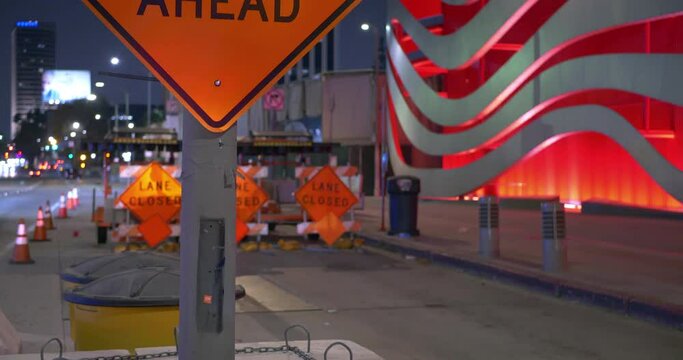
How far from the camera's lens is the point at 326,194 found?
734 inches

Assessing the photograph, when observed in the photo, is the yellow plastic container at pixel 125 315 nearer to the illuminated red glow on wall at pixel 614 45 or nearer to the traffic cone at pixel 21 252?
the traffic cone at pixel 21 252

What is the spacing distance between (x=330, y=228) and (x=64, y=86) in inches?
5212

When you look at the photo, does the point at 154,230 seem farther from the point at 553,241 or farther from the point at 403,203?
the point at 553,241

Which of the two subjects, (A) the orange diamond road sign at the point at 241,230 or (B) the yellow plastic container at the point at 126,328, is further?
(A) the orange diamond road sign at the point at 241,230

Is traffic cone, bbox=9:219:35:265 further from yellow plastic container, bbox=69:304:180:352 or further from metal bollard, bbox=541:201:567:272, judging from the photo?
yellow plastic container, bbox=69:304:180:352

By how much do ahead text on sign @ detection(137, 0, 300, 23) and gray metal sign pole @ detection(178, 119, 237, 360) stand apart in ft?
1.38

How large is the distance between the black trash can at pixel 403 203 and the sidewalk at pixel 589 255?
368mm

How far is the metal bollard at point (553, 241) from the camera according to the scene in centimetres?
1295

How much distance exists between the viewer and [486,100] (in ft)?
108

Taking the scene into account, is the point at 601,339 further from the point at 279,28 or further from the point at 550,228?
the point at 279,28

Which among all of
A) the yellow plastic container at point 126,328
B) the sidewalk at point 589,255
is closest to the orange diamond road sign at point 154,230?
the sidewalk at point 589,255

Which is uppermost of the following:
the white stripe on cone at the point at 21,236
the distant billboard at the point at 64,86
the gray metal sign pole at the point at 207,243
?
the distant billboard at the point at 64,86

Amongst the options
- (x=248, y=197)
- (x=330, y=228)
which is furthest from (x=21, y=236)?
(x=330, y=228)

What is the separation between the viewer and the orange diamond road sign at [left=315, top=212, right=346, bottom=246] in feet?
60.6
